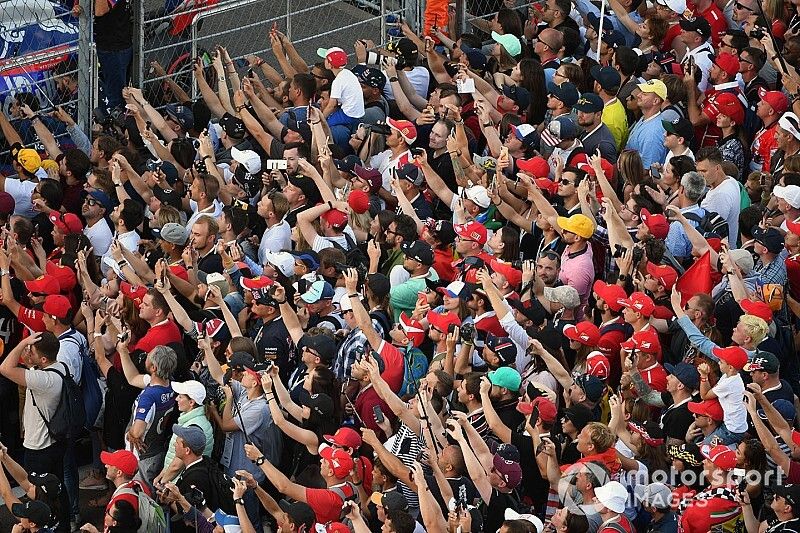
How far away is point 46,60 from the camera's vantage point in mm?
15891

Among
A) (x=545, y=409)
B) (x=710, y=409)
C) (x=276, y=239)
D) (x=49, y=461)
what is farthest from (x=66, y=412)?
(x=710, y=409)

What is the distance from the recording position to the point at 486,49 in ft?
52.2

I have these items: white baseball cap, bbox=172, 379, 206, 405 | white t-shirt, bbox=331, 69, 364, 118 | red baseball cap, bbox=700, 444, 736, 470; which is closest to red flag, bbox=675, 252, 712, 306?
red baseball cap, bbox=700, 444, 736, 470

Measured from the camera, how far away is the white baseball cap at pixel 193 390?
36.6 ft

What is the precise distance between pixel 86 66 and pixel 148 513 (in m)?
6.29

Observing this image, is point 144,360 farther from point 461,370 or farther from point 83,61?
point 83,61

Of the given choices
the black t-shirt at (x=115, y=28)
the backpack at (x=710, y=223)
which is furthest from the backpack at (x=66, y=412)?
the black t-shirt at (x=115, y=28)

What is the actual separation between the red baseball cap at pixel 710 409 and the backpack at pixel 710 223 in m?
1.97

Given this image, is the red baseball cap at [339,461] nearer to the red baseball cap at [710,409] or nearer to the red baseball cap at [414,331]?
the red baseball cap at [414,331]

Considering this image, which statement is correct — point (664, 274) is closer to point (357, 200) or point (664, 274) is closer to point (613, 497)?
point (613, 497)

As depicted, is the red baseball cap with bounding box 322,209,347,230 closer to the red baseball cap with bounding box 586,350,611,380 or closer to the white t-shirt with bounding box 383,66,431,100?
the white t-shirt with bounding box 383,66,431,100

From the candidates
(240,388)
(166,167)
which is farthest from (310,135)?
(240,388)

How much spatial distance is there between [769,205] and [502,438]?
2952mm

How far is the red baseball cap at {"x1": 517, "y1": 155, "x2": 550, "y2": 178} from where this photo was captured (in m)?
13.0
